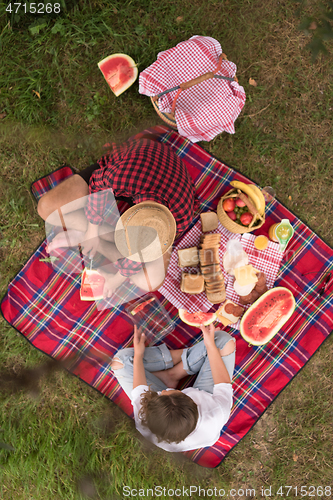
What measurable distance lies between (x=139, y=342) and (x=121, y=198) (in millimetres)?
1530

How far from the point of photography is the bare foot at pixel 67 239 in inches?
132

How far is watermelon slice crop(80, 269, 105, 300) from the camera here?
3.41 metres

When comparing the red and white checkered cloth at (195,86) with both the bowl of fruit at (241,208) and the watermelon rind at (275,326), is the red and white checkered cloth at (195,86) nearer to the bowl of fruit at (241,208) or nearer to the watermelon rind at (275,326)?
the bowl of fruit at (241,208)

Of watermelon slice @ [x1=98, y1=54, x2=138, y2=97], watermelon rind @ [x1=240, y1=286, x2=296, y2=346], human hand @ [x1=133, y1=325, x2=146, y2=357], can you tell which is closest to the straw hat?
human hand @ [x1=133, y1=325, x2=146, y2=357]

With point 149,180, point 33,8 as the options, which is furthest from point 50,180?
point 33,8

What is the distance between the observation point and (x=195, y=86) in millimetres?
3131

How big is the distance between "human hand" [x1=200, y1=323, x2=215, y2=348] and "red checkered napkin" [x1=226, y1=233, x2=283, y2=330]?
35 centimetres

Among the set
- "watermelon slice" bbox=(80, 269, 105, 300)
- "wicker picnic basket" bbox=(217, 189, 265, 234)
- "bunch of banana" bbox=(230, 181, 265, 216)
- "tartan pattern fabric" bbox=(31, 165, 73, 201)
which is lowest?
"watermelon slice" bbox=(80, 269, 105, 300)

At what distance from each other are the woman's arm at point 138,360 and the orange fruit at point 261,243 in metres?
1.57

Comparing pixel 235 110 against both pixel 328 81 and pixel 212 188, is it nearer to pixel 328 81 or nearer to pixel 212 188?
pixel 212 188

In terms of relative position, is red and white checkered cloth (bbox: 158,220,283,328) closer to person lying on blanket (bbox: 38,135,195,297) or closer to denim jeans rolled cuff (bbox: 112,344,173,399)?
person lying on blanket (bbox: 38,135,195,297)

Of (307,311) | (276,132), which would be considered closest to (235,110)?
(276,132)

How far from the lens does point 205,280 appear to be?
133 inches

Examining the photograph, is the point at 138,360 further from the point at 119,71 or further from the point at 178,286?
the point at 119,71
